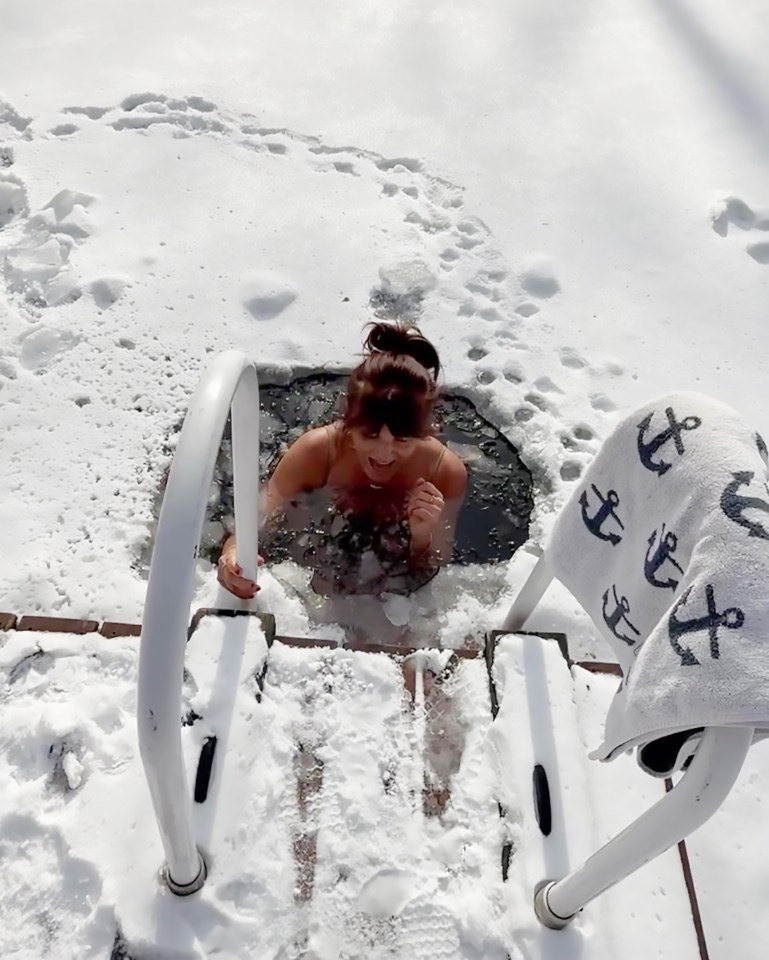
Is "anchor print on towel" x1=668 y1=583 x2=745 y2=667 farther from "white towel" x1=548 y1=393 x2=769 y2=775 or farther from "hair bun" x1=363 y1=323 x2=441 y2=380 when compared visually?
"hair bun" x1=363 y1=323 x2=441 y2=380

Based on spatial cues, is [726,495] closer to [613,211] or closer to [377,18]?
[613,211]

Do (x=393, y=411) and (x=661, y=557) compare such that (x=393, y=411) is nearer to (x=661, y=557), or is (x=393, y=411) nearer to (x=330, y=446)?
(x=330, y=446)

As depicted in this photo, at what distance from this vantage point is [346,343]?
8.54 feet

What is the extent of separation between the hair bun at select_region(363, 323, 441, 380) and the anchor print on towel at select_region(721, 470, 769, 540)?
118 centimetres

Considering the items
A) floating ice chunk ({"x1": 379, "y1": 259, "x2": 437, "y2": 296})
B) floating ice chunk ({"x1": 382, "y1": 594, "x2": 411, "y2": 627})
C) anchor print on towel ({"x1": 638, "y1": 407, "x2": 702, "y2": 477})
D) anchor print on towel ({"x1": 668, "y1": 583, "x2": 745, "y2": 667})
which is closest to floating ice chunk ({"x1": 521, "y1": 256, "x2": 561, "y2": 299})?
floating ice chunk ({"x1": 379, "y1": 259, "x2": 437, "y2": 296})

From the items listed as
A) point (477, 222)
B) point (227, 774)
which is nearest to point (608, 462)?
point (227, 774)

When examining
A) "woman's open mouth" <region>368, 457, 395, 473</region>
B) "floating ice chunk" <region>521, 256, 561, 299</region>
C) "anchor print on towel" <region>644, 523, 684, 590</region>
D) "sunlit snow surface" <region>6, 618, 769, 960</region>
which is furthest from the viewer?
"floating ice chunk" <region>521, 256, 561, 299</region>

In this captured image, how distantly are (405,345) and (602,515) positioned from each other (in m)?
0.98

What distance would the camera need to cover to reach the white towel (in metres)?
0.85

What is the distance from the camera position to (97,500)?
213 centimetres

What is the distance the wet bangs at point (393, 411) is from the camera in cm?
195

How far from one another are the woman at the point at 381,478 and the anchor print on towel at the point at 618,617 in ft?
2.80

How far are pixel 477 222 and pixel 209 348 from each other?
118 cm

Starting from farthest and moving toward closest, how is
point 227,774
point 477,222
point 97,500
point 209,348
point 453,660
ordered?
point 477,222 → point 209,348 → point 97,500 → point 453,660 → point 227,774
